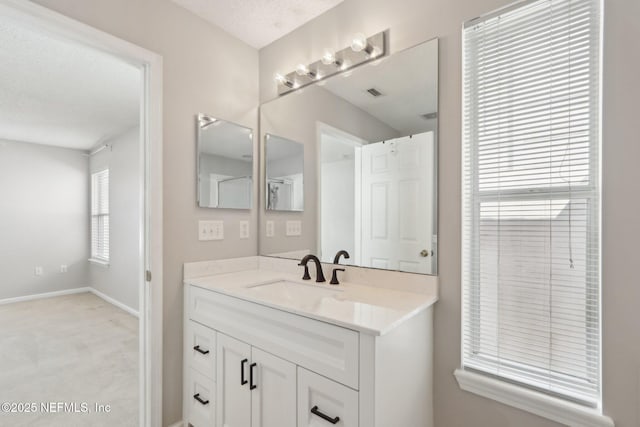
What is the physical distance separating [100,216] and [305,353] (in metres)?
5.35

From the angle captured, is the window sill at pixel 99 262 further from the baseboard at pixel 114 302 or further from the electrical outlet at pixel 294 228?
the electrical outlet at pixel 294 228

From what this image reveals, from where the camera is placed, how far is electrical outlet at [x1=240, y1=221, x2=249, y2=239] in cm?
210

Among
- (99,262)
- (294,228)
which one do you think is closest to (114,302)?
(99,262)

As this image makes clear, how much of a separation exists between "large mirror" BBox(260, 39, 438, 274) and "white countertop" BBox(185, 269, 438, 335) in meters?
0.18

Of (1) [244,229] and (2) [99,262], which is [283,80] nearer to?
(1) [244,229]

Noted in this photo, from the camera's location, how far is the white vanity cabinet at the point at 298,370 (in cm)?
102

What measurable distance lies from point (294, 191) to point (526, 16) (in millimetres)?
1436

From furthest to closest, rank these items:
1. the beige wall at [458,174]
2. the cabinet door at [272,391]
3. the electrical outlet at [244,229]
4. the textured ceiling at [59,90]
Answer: the textured ceiling at [59,90] < the electrical outlet at [244,229] < the cabinet door at [272,391] < the beige wall at [458,174]

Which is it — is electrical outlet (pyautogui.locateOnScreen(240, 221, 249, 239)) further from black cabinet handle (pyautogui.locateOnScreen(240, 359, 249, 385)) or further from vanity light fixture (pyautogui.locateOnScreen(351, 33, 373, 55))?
vanity light fixture (pyautogui.locateOnScreen(351, 33, 373, 55))

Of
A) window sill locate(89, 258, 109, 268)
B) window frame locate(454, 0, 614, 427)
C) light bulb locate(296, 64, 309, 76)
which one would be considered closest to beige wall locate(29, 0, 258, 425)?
light bulb locate(296, 64, 309, 76)

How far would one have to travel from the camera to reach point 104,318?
13.0 feet

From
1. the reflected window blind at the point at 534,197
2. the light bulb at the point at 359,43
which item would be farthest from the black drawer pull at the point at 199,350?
the light bulb at the point at 359,43

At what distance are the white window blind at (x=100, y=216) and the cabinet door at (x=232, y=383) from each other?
4.40 meters

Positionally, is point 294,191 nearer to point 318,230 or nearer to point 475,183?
point 318,230
